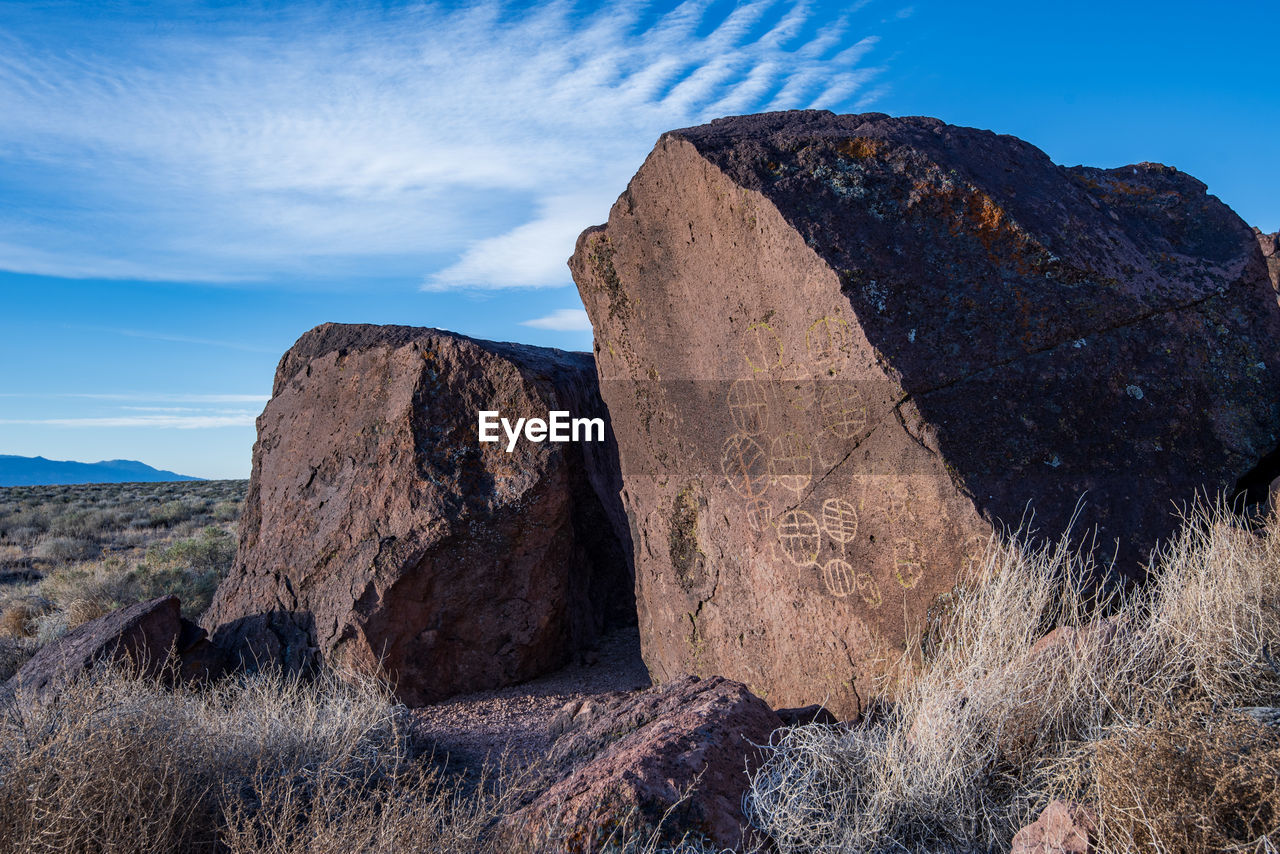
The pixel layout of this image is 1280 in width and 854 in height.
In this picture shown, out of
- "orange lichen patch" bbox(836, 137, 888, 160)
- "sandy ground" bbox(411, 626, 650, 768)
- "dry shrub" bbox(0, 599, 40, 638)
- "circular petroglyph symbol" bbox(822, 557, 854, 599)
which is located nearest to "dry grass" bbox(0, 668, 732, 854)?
"sandy ground" bbox(411, 626, 650, 768)

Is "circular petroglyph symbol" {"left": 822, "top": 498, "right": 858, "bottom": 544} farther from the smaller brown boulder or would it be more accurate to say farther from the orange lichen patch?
the orange lichen patch

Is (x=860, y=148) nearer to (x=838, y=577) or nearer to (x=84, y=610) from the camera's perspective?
(x=838, y=577)

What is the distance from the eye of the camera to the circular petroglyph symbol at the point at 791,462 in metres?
4.16

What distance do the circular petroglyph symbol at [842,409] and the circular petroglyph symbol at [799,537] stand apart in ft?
1.41

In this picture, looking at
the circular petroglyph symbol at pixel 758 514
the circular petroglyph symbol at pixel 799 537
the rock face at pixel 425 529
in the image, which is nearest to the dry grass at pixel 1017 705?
the circular petroglyph symbol at pixel 799 537

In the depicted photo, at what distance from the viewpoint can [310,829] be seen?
9.53ft

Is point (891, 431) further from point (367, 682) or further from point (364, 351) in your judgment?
point (364, 351)

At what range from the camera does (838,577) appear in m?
4.02

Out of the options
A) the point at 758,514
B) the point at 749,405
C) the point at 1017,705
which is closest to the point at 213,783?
the point at 758,514

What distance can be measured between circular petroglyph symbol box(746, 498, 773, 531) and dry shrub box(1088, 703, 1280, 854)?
201 cm

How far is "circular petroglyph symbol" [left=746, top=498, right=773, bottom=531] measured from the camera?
4.36 meters

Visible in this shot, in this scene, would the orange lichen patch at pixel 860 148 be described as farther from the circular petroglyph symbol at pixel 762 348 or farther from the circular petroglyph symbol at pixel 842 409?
the circular petroglyph symbol at pixel 842 409

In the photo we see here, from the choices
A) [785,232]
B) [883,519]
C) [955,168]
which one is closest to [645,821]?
[883,519]

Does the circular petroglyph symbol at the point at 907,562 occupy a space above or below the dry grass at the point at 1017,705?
above
